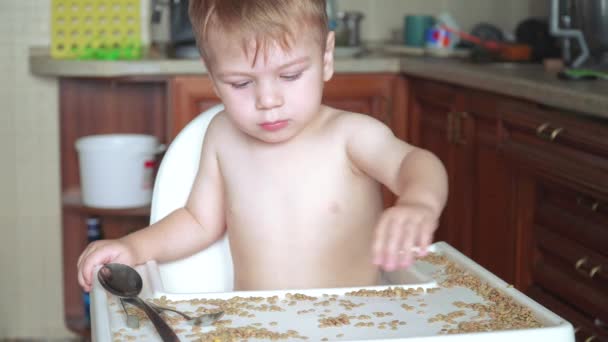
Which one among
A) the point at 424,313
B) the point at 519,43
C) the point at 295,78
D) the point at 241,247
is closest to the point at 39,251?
the point at 519,43

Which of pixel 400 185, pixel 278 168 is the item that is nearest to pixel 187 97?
pixel 278 168

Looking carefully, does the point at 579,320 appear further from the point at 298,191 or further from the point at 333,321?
the point at 333,321

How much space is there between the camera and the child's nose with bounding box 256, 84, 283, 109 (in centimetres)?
117

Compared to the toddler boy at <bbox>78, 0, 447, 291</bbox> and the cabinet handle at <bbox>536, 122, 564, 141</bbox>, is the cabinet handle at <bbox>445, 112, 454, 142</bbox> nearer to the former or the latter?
the cabinet handle at <bbox>536, 122, 564, 141</bbox>

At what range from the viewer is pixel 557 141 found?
1935 mm

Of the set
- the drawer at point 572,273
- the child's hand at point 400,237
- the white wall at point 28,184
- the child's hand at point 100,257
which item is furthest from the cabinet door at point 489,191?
the child's hand at point 400,237

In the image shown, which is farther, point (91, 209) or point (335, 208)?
point (91, 209)

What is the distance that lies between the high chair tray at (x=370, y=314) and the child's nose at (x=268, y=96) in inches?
10.2

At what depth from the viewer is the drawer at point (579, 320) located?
1.82m

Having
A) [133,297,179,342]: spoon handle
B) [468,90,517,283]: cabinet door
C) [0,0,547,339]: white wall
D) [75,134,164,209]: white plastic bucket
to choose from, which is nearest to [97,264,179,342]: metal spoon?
[133,297,179,342]: spoon handle

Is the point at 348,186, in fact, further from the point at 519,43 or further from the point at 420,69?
the point at 519,43

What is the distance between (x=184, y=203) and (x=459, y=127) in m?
1.26

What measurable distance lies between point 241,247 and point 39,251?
1.87 metres

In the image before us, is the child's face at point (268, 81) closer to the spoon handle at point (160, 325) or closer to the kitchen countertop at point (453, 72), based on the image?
the spoon handle at point (160, 325)
